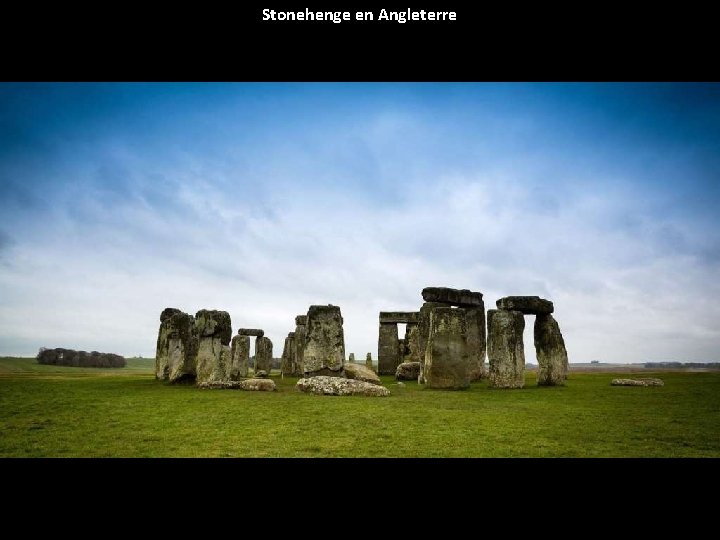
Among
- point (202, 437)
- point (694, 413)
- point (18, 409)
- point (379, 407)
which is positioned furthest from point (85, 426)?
point (694, 413)

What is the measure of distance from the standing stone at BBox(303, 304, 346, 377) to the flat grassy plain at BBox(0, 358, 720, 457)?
216cm

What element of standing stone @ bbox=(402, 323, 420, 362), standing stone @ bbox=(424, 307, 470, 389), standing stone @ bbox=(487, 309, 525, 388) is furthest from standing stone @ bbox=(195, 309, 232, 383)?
standing stone @ bbox=(402, 323, 420, 362)

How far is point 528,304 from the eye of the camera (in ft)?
40.5

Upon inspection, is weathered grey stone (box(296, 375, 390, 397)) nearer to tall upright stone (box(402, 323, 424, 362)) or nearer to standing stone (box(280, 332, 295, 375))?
tall upright stone (box(402, 323, 424, 362))

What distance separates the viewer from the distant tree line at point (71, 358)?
2967cm

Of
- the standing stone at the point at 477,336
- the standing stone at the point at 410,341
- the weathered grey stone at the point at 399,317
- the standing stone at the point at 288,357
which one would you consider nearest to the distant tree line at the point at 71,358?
the standing stone at the point at 288,357

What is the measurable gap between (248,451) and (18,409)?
218 inches

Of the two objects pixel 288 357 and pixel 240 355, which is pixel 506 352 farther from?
pixel 288 357

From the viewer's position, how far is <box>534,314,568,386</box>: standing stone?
12328 millimetres

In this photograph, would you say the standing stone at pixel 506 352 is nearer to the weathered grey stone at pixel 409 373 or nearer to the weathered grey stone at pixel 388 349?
the weathered grey stone at pixel 409 373

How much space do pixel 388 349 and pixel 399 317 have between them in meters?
1.61

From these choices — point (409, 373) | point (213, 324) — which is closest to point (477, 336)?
point (409, 373)

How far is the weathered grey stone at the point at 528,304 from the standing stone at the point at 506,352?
631 millimetres

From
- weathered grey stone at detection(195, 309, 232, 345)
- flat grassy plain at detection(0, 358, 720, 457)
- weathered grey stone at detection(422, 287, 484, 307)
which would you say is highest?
weathered grey stone at detection(422, 287, 484, 307)
